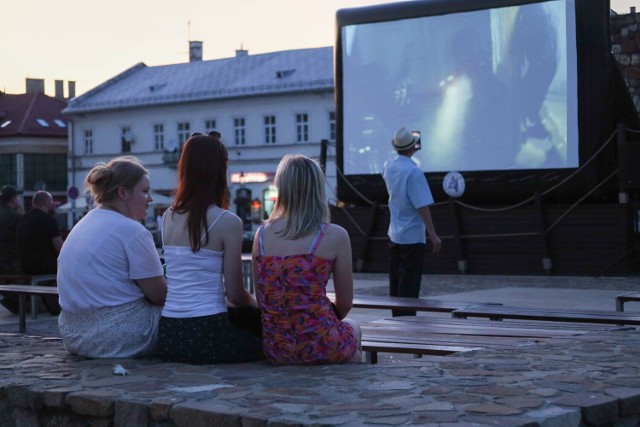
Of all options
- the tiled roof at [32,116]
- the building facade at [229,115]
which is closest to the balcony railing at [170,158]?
the building facade at [229,115]

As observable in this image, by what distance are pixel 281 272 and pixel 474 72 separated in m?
16.7

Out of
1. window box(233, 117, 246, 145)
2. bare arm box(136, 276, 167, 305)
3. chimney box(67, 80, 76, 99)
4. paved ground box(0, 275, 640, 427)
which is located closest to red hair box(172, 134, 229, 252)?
bare arm box(136, 276, 167, 305)

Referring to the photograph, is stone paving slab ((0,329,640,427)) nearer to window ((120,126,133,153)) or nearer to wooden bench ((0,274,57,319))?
wooden bench ((0,274,57,319))

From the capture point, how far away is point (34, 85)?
3543 inches

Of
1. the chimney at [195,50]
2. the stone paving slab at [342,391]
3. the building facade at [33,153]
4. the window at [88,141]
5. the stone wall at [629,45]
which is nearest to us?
the stone paving slab at [342,391]

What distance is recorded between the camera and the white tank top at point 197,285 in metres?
6.25

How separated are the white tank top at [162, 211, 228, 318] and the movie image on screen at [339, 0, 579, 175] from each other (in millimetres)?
15718

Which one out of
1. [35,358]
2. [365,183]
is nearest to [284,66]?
[365,183]

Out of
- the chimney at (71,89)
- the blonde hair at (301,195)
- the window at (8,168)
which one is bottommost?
Result: the blonde hair at (301,195)

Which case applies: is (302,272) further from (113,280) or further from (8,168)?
(8,168)

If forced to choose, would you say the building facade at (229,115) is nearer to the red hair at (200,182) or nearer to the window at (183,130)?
→ the window at (183,130)

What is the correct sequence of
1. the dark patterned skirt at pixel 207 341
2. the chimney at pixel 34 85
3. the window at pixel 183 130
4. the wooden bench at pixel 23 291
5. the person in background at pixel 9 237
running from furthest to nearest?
the chimney at pixel 34 85 < the window at pixel 183 130 < the person in background at pixel 9 237 < the wooden bench at pixel 23 291 < the dark patterned skirt at pixel 207 341

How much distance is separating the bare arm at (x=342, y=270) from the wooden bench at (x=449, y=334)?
0.48m

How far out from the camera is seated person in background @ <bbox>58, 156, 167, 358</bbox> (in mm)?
6492
